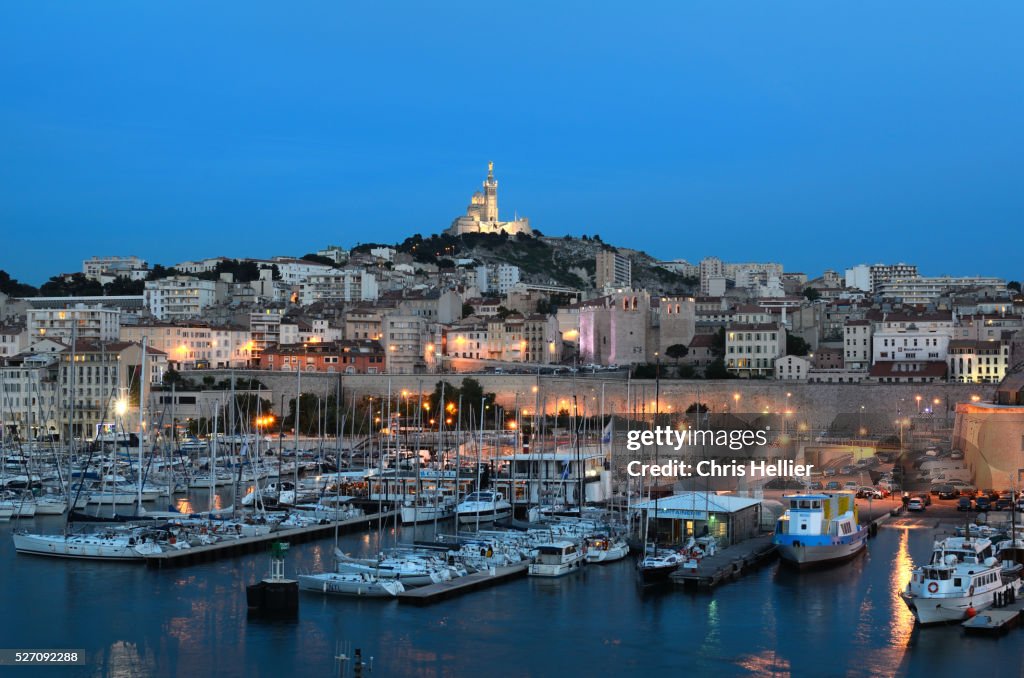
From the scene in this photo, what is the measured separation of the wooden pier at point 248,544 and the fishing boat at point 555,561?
258 centimetres

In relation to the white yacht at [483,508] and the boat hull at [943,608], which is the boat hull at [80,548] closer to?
the white yacht at [483,508]

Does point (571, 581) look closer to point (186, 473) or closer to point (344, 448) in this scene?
point (186, 473)

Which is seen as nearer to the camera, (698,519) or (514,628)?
(514,628)

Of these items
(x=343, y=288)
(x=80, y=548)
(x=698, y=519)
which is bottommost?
(x=80, y=548)

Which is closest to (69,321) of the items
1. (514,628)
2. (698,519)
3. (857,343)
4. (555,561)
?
(857,343)

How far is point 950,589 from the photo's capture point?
17.0 metres

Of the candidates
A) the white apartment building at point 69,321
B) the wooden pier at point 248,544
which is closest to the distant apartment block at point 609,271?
the white apartment building at point 69,321

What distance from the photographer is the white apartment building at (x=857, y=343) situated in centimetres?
5334

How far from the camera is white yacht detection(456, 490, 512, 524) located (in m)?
25.8

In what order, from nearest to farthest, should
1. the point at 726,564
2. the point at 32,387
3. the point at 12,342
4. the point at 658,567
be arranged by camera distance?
1. the point at 658,567
2. the point at 726,564
3. the point at 32,387
4. the point at 12,342

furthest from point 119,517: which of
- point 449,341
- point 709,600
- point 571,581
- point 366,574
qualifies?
point 449,341

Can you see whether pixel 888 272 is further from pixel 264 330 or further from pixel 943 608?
pixel 943 608

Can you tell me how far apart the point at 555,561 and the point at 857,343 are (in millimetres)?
35965

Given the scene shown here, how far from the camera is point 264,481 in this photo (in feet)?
104
